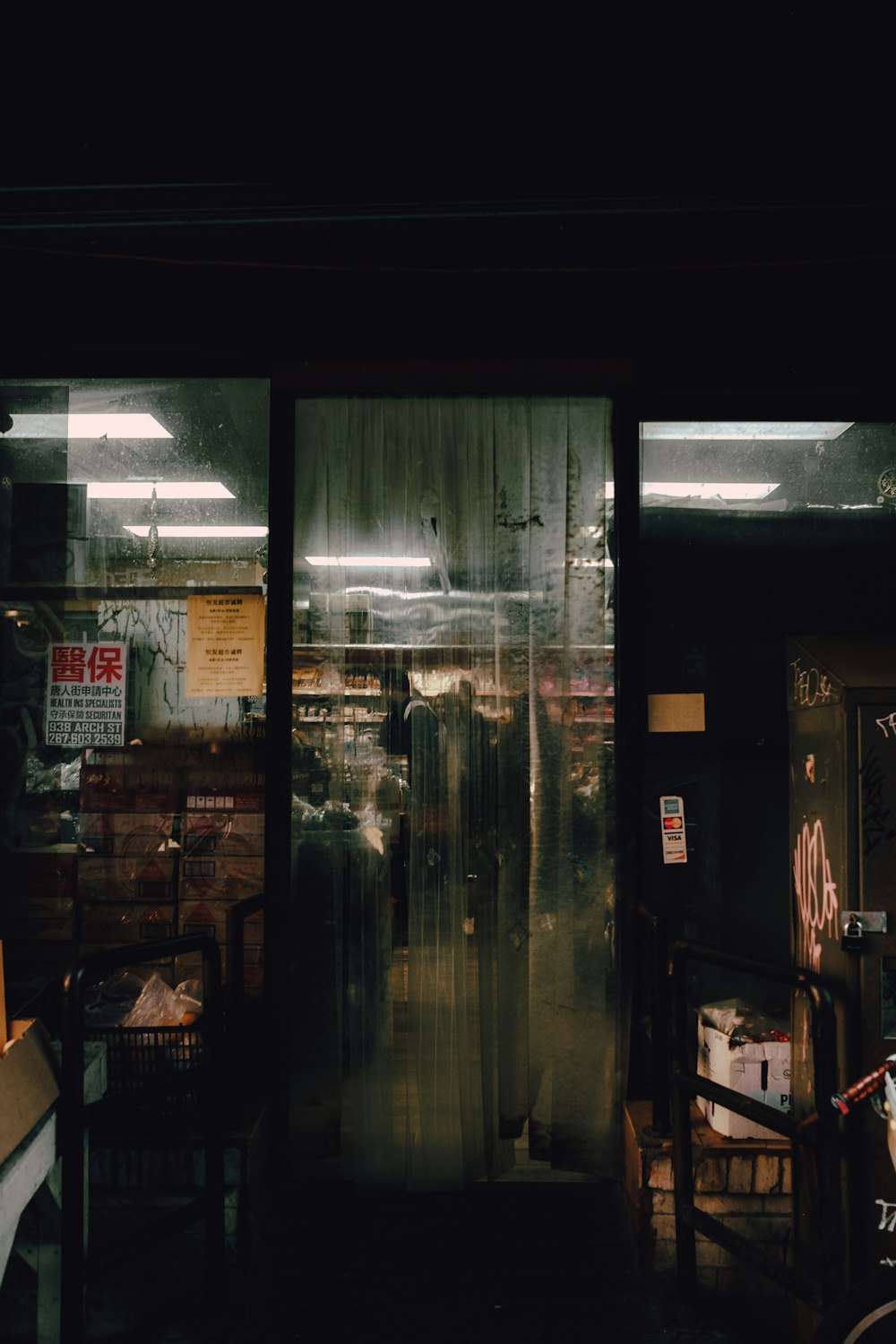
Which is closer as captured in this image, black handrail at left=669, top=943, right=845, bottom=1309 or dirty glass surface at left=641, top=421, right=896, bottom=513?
black handrail at left=669, top=943, right=845, bottom=1309

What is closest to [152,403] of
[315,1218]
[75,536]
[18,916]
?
[75,536]

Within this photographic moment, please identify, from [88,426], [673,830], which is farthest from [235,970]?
Result: [88,426]

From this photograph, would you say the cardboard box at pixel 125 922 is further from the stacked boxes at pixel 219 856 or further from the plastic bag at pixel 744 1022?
the plastic bag at pixel 744 1022

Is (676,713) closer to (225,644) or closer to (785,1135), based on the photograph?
(785,1135)

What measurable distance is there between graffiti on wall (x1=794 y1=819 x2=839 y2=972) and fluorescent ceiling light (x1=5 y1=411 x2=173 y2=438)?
348 centimetres

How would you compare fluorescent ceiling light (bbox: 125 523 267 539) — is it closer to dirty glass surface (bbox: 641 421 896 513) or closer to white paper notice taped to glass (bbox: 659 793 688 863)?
dirty glass surface (bbox: 641 421 896 513)

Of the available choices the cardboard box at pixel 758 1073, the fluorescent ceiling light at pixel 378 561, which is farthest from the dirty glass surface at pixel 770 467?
the cardboard box at pixel 758 1073

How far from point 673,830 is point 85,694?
2932mm

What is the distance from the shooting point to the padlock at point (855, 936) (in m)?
2.71

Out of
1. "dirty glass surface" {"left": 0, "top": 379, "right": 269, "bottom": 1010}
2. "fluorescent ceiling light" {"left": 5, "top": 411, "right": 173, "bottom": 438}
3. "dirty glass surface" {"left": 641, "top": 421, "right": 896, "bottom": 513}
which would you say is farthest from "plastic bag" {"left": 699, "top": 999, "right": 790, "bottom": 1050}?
"fluorescent ceiling light" {"left": 5, "top": 411, "right": 173, "bottom": 438}

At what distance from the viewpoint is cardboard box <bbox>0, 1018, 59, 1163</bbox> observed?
2.29 m

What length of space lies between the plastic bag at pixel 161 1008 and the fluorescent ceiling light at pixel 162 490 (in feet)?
7.62

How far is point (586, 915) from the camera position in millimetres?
3889

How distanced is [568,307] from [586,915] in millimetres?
2863
